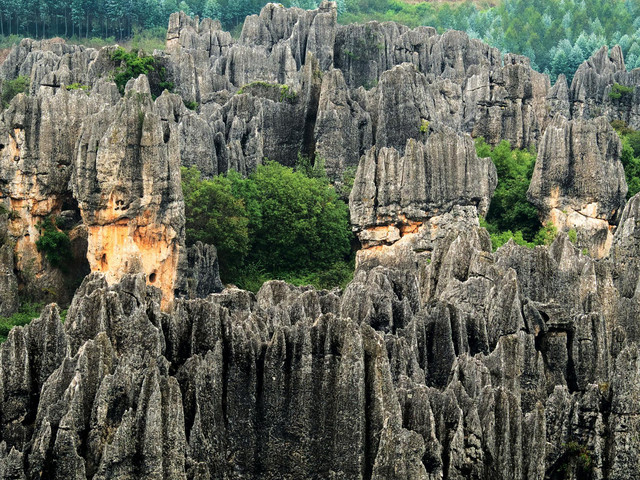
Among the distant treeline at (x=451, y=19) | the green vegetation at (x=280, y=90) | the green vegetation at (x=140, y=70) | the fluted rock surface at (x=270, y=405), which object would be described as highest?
the distant treeline at (x=451, y=19)

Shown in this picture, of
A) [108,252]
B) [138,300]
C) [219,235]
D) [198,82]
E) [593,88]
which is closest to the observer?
[138,300]

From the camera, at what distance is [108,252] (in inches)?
2008

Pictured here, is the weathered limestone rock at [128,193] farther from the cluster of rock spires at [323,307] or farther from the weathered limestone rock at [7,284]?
the weathered limestone rock at [7,284]

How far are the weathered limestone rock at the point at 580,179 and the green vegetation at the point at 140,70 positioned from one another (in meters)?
19.7

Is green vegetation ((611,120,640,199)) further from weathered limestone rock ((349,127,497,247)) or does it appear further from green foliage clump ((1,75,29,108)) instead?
green foliage clump ((1,75,29,108))

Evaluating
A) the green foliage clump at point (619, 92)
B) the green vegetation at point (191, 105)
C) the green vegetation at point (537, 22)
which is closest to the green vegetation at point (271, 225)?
the green vegetation at point (191, 105)

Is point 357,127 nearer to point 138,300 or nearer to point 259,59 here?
point 259,59

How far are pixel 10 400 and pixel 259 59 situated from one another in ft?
189

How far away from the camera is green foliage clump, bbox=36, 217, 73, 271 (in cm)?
5262

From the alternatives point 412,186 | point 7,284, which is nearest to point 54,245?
point 7,284

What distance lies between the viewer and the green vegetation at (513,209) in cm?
6322

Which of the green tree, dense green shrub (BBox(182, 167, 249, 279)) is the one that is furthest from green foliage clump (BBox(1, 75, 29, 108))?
dense green shrub (BBox(182, 167, 249, 279))

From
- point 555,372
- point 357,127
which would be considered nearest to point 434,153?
point 357,127

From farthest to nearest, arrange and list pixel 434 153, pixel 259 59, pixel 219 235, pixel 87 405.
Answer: pixel 259 59, pixel 434 153, pixel 219 235, pixel 87 405
